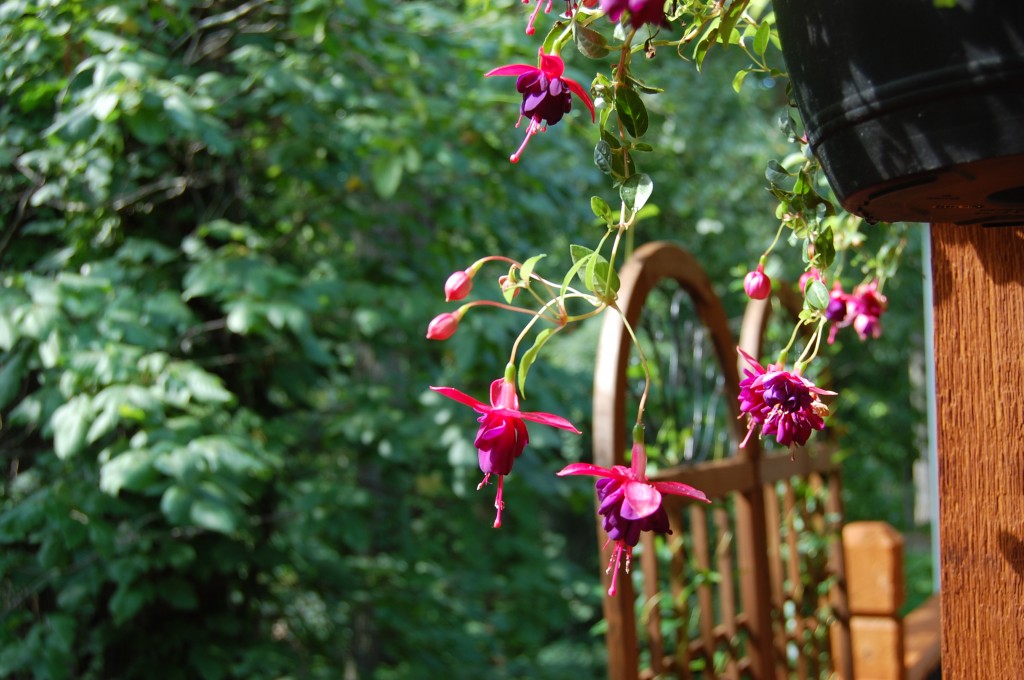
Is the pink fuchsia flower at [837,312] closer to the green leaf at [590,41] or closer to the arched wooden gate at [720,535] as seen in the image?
the arched wooden gate at [720,535]

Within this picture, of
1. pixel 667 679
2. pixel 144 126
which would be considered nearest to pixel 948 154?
pixel 667 679

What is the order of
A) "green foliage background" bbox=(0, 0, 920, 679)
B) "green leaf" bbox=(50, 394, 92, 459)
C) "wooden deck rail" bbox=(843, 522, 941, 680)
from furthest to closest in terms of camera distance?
1. "wooden deck rail" bbox=(843, 522, 941, 680)
2. "green foliage background" bbox=(0, 0, 920, 679)
3. "green leaf" bbox=(50, 394, 92, 459)

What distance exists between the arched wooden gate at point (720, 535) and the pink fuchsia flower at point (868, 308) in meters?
0.15

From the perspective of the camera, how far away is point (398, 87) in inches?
93.1

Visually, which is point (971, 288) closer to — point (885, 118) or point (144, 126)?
point (885, 118)

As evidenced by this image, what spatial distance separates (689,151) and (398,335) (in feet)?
7.44

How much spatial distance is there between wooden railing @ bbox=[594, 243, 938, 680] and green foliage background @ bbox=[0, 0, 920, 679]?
549 mm

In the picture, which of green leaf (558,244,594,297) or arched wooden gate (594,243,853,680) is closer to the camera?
Result: green leaf (558,244,594,297)

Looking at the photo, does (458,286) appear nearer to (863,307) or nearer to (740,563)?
(863,307)

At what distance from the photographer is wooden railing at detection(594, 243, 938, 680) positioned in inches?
46.1

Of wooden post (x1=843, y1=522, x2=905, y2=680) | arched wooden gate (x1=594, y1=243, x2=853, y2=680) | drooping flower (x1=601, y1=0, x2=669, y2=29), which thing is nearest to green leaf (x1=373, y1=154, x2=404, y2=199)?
arched wooden gate (x1=594, y1=243, x2=853, y2=680)

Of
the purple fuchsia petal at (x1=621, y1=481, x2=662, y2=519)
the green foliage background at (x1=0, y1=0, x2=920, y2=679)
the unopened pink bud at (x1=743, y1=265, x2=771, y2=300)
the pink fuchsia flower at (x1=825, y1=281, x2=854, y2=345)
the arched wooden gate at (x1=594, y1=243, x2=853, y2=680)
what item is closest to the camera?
the purple fuchsia petal at (x1=621, y1=481, x2=662, y2=519)

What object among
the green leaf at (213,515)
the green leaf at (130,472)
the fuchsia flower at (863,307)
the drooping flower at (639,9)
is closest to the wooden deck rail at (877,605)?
the fuchsia flower at (863,307)

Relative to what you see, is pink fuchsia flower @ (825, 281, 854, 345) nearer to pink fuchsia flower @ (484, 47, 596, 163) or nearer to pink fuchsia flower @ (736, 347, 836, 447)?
pink fuchsia flower @ (736, 347, 836, 447)
